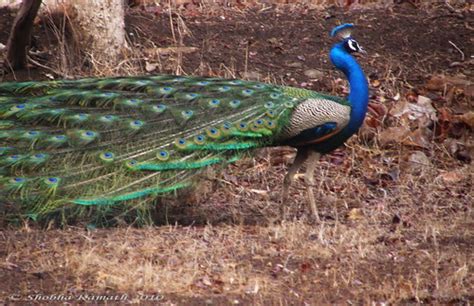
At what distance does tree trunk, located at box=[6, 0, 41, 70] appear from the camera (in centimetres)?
783

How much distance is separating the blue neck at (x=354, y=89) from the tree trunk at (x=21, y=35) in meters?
2.36

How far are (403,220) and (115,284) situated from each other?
2187mm

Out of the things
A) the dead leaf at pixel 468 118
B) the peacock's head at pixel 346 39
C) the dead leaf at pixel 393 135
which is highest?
the peacock's head at pixel 346 39

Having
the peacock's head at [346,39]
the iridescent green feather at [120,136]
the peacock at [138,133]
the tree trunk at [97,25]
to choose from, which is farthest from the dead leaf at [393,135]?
the tree trunk at [97,25]

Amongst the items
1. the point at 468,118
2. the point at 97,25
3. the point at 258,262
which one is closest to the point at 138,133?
the point at 258,262

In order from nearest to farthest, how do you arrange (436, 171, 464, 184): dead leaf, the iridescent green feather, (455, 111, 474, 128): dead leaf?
the iridescent green feather → (436, 171, 464, 184): dead leaf → (455, 111, 474, 128): dead leaf

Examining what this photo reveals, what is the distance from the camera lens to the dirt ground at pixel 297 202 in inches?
209

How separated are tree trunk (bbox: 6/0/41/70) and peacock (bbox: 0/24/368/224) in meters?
1.30

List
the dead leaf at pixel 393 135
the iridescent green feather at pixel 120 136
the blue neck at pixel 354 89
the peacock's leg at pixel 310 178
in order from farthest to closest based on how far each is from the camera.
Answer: the dead leaf at pixel 393 135, the peacock's leg at pixel 310 178, the blue neck at pixel 354 89, the iridescent green feather at pixel 120 136

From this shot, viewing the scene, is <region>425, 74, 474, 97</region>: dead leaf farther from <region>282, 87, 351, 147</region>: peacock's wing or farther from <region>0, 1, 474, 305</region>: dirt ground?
<region>282, 87, 351, 147</region>: peacock's wing

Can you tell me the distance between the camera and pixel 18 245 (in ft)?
19.2

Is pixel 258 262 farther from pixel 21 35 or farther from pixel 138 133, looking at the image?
pixel 21 35

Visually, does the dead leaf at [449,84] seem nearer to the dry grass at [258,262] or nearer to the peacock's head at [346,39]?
the peacock's head at [346,39]

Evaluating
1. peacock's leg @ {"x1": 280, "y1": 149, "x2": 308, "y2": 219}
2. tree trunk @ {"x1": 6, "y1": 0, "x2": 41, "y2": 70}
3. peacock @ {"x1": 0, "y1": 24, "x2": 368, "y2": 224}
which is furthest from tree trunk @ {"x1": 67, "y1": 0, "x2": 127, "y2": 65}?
peacock's leg @ {"x1": 280, "y1": 149, "x2": 308, "y2": 219}
